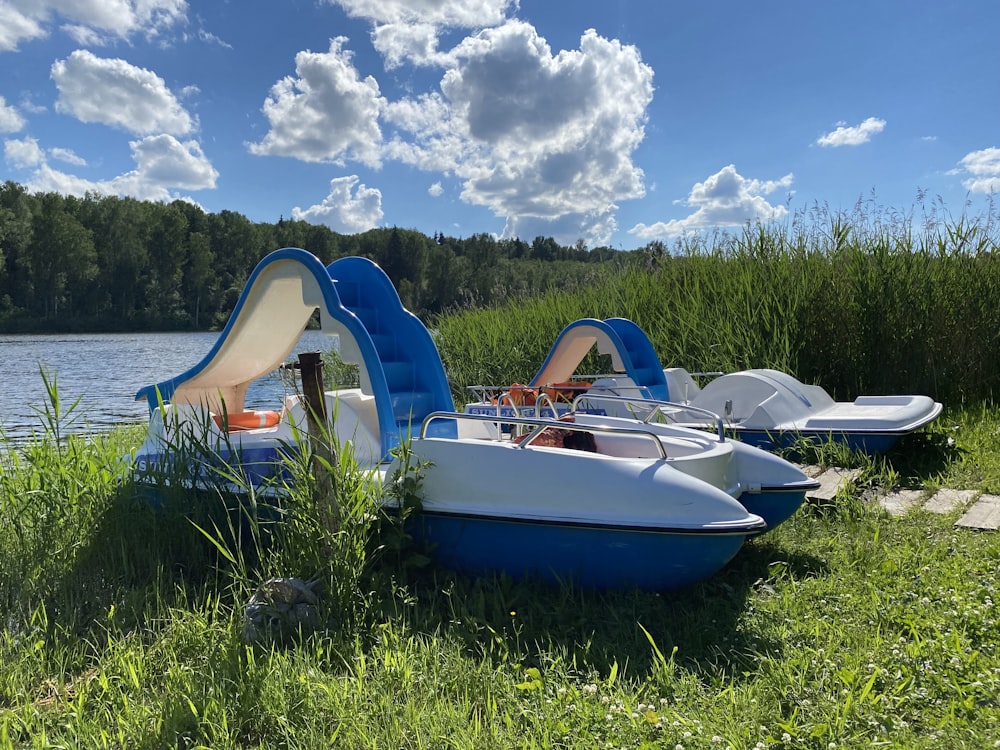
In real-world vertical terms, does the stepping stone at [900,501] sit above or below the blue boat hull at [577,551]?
below

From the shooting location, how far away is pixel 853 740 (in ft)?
6.94

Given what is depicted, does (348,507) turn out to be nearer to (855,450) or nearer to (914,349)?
(855,450)

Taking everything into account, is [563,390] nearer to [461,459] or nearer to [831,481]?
[831,481]

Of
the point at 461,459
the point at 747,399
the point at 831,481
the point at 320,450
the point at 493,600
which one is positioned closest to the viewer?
the point at 493,600

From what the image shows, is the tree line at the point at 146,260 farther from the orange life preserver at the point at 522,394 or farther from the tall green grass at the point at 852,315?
the orange life preserver at the point at 522,394

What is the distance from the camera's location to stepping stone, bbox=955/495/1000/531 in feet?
13.4

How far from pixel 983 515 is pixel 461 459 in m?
3.22

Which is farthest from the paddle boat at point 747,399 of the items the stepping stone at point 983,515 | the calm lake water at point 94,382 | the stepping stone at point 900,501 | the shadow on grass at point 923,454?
the calm lake water at point 94,382

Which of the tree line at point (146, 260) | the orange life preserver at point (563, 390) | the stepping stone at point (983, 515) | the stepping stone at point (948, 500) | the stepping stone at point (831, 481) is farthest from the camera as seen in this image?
the tree line at point (146, 260)

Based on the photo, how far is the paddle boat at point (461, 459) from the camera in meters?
3.10

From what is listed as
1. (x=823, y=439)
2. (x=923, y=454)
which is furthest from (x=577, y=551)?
(x=923, y=454)

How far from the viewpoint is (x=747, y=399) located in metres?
5.86

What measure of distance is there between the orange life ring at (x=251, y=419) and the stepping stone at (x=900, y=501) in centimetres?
425

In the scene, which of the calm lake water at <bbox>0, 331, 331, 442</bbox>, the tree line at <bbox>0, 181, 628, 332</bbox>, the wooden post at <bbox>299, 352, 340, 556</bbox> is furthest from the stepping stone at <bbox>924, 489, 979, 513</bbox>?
the tree line at <bbox>0, 181, 628, 332</bbox>
